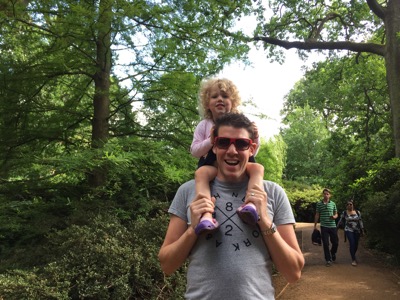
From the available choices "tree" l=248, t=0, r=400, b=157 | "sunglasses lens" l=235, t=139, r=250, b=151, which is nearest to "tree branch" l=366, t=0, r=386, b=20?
"tree" l=248, t=0, r=400, b=157

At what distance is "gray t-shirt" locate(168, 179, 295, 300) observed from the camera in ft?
4.77

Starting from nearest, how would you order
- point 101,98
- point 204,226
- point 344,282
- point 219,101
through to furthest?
point 204,226 → point 219,101 → point 101,98 → point 344,282

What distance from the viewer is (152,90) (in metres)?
6.72

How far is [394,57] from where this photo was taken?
1186 centimetres

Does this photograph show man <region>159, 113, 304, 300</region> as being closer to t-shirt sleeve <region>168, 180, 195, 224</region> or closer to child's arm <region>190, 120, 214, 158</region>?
t-shirt sleeve <region>168, 180, 195, 224</region>

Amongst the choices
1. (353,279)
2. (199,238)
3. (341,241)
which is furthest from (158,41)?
(341,241)

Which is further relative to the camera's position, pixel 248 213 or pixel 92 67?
pixel 92 67

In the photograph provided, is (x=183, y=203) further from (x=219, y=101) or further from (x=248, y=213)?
(x=219, y=101)


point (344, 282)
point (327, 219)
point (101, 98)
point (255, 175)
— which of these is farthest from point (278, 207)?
point (327, 219)

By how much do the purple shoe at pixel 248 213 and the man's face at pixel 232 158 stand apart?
247 millimetres

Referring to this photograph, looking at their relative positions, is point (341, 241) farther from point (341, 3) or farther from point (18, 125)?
point (18, 125)

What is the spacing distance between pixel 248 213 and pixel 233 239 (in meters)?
0.16

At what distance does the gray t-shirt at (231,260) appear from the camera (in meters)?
1.46

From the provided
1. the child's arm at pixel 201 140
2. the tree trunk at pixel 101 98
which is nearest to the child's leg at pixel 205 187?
the child's arm at pixel 201 140
